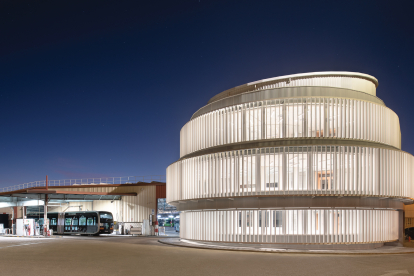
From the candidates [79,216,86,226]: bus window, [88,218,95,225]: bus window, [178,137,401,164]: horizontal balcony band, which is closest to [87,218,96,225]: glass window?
[88,218,95,225]: bus window

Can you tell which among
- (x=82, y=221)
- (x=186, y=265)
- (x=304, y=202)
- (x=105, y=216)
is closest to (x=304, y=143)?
(x=304, y=202)

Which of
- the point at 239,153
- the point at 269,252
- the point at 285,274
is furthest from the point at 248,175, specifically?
the point at 285,274

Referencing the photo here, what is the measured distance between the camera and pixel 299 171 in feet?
83.8

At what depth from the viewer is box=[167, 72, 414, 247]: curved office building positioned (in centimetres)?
2547

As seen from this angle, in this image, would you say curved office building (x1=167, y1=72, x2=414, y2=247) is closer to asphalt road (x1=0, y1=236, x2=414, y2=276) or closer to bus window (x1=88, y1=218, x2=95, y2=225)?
asphalt road (x1=0, y1=236, x2=414, y2=276)

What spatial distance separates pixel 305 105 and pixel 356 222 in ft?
27.3

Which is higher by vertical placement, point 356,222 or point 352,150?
point 352,150

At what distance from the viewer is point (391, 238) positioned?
27844mm

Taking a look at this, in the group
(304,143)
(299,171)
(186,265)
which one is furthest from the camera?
(304,143)

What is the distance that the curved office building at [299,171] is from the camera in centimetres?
2547

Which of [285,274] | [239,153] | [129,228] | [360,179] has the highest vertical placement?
[239,153]

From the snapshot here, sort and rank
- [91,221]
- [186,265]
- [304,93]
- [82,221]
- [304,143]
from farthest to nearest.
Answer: [82,221] → [91,221] → [304,93] → [304,143] → [186,265]

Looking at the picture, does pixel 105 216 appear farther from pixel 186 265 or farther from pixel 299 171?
pixel 186 265

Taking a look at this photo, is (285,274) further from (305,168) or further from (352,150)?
(352,150)
